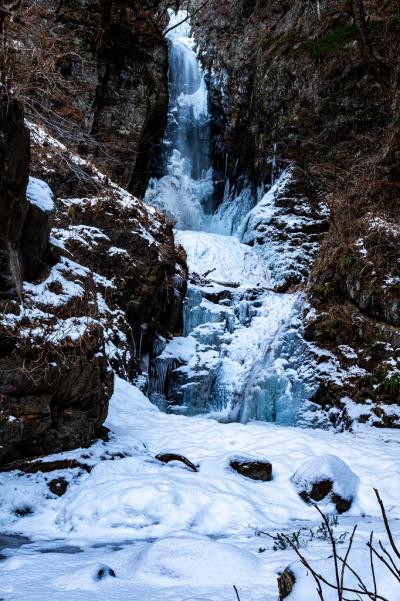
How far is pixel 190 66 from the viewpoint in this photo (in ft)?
75.7

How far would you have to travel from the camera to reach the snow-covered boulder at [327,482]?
5.28 metres

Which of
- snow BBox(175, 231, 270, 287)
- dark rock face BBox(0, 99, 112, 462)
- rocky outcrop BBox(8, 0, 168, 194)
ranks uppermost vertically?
rocky outcrop BBox(8, 0, 168, 194)

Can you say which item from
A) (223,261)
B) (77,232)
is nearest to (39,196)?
(77,232)

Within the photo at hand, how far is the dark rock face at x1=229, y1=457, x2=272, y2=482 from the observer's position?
226 inches

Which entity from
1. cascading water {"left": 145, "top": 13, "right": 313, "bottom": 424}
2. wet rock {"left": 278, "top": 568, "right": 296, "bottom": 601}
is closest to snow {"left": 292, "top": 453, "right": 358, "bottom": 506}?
wet rock {"left": 278, "top": 568, "right": 296, "bottom": 601}

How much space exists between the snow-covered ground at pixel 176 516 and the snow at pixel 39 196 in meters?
3.18

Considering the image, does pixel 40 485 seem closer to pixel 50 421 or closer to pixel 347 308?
pixel 50 421

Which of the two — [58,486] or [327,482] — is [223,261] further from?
[58,486]

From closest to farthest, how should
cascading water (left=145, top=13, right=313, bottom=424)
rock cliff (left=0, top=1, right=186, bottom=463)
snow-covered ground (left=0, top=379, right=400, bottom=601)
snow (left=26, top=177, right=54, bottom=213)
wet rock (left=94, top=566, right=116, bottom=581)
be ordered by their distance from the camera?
snow-covered ground (left=0, top=379, right=400, bottom=601) → wet rock (left=94, top=566, right=116, bottom=581) → rock cliff (left=0, top=1, right=186, bottom=463) → snow (left=26, top=177, right=54, bottom=213) → cascading water (left=145, top=13, right=313, bottom=424)

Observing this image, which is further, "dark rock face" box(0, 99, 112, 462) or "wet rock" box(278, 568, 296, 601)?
"dark rock face" box(0, 99, 112, 462)

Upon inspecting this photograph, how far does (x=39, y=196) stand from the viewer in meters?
6.39

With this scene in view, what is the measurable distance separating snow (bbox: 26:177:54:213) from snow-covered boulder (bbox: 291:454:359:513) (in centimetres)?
468

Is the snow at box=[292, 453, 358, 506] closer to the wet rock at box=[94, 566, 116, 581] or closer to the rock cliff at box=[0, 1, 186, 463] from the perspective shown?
the rock cliff at box=[0, 1, 186, 463]

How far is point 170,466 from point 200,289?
748 centimetres
